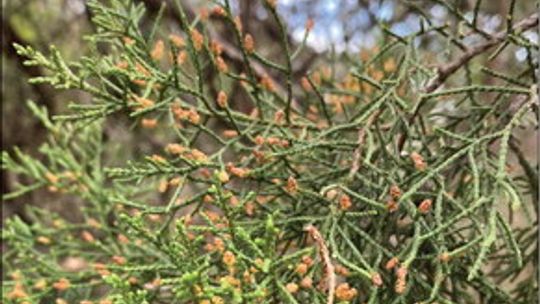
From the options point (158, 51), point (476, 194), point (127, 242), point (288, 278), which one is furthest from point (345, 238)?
point (127, 242)

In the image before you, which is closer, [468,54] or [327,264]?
[327,264]

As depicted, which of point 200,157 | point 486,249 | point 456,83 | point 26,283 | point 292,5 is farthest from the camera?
point 292,5

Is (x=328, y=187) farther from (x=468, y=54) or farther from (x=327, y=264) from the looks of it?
(x=468, y=54)

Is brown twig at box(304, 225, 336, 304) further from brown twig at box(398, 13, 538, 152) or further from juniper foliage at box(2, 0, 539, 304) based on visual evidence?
brown twig at box(398, 13, 538, 152)

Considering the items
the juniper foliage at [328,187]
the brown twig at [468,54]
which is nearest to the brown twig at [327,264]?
the juniper foliage at [328,187]

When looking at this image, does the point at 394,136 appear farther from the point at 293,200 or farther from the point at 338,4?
the point at 338,4

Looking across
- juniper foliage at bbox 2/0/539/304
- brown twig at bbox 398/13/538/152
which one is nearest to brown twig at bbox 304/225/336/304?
juniper foliage at bbox 2/0/539/304

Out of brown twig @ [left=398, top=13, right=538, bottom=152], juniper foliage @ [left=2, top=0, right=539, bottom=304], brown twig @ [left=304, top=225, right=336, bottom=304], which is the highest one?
brown twig @ [left=398, top=13, right=538, bottom=152]

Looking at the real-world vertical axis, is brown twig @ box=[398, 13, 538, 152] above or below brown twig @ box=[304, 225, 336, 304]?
above

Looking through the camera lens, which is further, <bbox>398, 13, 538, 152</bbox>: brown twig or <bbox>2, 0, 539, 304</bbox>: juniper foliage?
<bbox>398, 13, 538, 152</bbox>: brown twig

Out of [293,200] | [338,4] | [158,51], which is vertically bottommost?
[293,200]

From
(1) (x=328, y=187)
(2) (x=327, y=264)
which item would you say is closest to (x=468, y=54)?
(1) (x=328, y=187)
